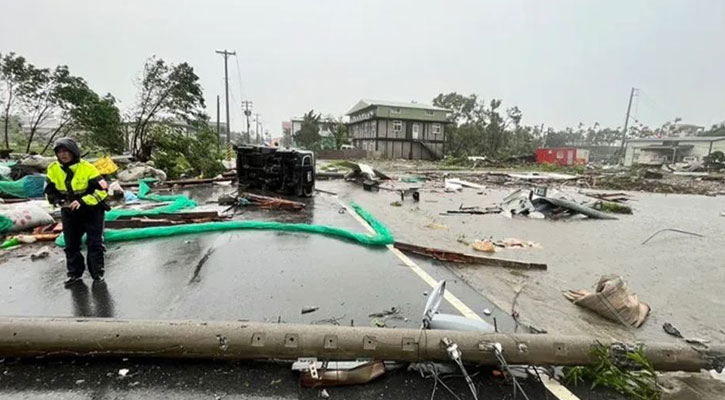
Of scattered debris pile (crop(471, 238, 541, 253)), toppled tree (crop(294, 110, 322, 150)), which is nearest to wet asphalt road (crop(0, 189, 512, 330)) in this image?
scattered debris pile (crop(471, 238, 541, 253))

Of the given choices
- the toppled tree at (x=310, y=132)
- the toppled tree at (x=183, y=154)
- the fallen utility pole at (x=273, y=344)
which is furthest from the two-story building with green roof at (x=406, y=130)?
the fallen utility pole at (x=273, y=344)

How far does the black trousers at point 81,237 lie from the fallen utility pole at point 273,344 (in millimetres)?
1745

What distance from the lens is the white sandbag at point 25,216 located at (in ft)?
20.2

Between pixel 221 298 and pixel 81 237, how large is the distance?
1.91m

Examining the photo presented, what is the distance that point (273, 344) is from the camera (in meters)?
2.61

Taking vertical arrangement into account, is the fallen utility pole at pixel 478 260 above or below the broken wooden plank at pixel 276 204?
below

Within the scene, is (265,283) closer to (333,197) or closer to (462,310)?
(462,310)

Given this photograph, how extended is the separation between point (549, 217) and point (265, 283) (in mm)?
9254

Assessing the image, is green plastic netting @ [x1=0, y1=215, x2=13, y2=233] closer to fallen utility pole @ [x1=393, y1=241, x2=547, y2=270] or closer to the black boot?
the black boot

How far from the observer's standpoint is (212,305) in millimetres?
3814

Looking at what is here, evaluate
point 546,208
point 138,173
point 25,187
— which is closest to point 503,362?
point 546,208

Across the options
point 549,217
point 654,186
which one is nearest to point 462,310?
point 549,217

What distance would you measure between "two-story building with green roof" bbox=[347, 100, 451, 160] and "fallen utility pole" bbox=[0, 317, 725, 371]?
4456cm

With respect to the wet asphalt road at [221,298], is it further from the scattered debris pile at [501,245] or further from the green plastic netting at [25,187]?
the green plastic netting at [25,187]
